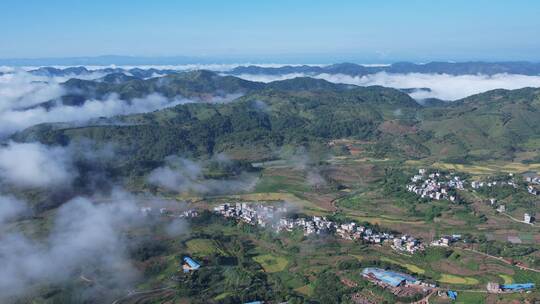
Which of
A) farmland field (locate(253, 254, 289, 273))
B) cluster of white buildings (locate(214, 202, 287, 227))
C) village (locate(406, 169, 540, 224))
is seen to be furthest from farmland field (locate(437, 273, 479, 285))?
village (locate(406, 169, 540, 224))

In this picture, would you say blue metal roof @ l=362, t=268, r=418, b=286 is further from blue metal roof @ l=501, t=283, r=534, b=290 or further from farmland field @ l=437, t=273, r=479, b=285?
blue metal roof @ l=501, t=283, r=534, b=290

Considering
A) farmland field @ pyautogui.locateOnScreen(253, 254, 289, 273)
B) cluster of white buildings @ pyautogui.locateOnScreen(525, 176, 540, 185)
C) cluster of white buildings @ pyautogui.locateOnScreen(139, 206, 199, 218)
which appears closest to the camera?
farmland field @ pyautogui.locateOnScreen(253, 254, 289, 273)

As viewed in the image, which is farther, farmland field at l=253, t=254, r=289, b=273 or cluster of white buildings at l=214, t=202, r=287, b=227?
cluster of white buildings at l=214, t=202, r=287, b=227

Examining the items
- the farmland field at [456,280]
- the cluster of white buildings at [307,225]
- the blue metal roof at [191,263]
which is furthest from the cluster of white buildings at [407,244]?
the blue metal roof at [191,263]

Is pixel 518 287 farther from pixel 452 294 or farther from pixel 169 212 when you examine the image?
pixel 169 212

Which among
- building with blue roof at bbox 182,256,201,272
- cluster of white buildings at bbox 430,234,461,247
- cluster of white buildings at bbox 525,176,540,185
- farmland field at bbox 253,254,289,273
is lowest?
farmland field at bbox 253,254,289,273

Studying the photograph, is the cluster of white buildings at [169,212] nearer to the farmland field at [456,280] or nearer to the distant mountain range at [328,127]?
the distant mountain range at [328,127]

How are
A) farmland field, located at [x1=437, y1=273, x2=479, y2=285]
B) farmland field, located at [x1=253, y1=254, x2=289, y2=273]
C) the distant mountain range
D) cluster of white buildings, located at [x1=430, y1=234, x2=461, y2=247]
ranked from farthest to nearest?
the distant mountain range
cluster of white buildings, located at [x1=430, y1=234, x2=461, y2=247]
farmland field, located at [x1=253, y1=254, x2=289, y2=273]
farmland field, located at [x1=437, y1=273, x2=479, y2=285]

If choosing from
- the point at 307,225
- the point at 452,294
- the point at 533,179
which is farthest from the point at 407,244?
the point at 533,179

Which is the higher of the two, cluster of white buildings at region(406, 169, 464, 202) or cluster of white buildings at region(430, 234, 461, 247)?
cluster of white buildings at region(406, 169, 464, 202)
